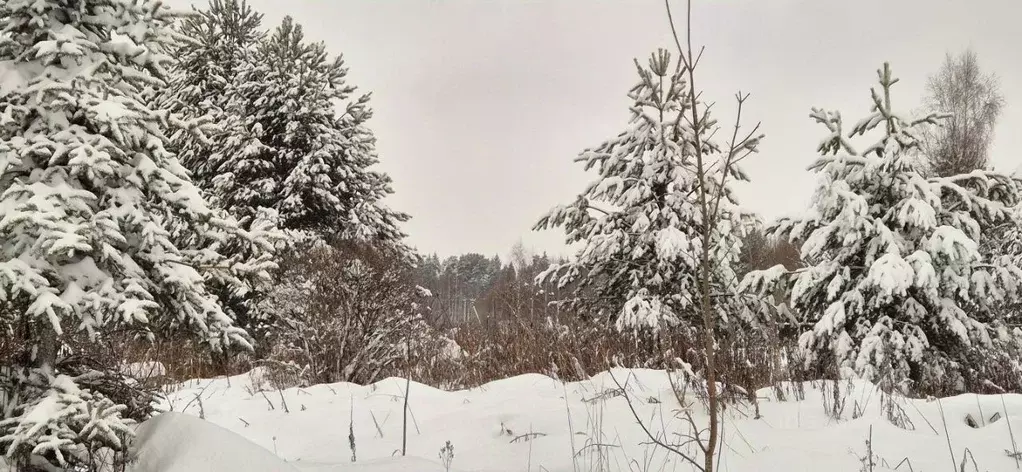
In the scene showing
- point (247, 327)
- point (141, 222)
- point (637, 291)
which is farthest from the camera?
point (247, 327)

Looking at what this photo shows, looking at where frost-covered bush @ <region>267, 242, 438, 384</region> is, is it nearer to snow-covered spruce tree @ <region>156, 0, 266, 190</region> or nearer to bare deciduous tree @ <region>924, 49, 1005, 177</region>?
snow-covered spruce tree @ <region>156, 0, 266, 190</region>

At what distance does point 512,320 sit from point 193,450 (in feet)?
19.8

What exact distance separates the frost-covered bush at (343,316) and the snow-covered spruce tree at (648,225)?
2186mm

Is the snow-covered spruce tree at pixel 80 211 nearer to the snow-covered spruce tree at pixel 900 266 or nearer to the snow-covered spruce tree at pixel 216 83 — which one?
the snow-covered spruce tree at pixel 900 266

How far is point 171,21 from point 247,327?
409 inches

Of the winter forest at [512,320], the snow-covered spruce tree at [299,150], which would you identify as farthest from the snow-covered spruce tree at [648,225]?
the snow-covered spruce tree at [299,150]

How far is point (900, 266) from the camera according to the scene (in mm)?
5066

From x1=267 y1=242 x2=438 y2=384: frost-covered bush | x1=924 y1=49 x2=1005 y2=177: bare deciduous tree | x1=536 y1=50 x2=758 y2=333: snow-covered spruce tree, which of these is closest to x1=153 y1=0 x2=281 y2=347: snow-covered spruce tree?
x1=267 y1=242 x2=438 y2=384: frost-covered bush

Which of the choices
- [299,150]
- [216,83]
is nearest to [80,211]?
[299,150]

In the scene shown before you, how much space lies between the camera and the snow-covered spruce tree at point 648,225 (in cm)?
656

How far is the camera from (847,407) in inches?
126

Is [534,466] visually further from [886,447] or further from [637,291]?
[637,291]

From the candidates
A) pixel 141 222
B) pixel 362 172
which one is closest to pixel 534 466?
pixel 141 222

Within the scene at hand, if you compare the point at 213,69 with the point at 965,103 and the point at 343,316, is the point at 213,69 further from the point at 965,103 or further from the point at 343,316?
the point at 965,103
